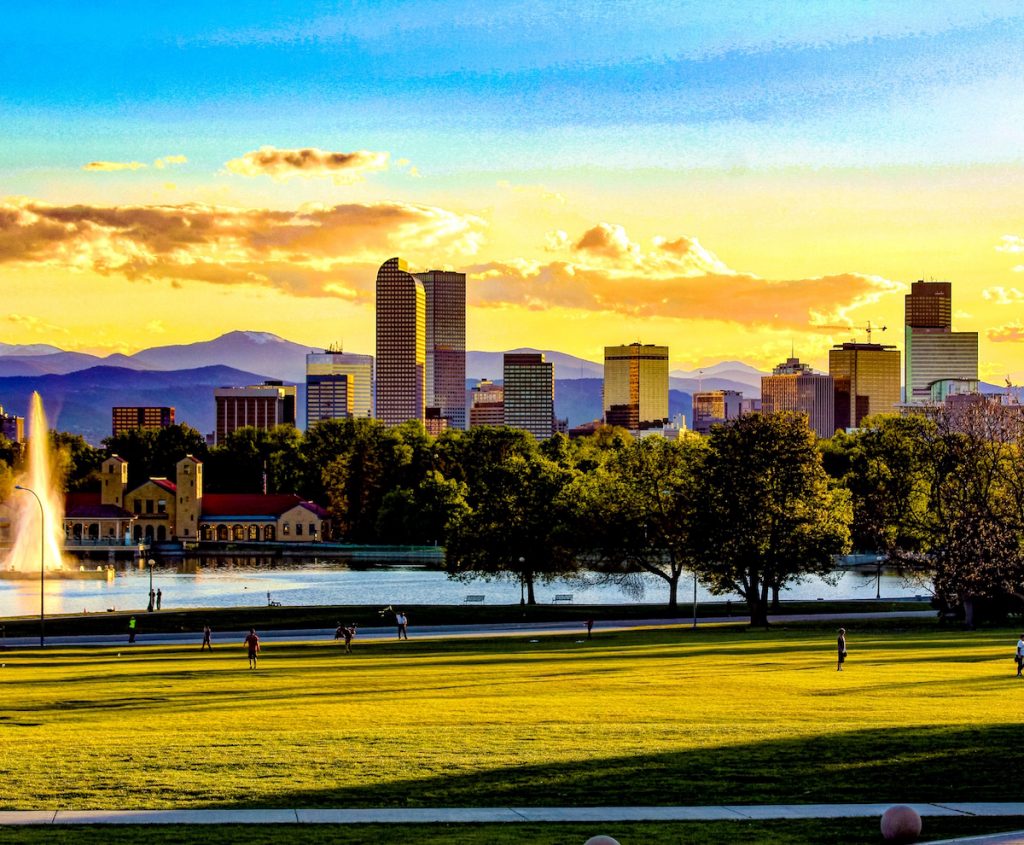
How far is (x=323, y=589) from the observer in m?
130

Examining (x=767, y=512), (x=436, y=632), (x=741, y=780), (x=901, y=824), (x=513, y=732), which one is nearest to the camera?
(x=901, y=824)

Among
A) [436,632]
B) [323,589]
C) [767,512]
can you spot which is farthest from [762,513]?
[323,589]

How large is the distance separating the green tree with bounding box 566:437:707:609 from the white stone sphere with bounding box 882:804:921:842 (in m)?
66.2

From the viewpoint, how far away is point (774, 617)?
83438mm

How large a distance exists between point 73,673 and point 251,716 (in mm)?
16954

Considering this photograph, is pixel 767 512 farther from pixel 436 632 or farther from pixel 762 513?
pixel 436 632

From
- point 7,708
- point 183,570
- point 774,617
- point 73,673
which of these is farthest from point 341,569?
point 7,708

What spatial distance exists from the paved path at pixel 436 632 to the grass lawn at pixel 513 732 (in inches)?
640

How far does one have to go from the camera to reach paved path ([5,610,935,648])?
68.1 meters

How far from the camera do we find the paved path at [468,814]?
21.9m

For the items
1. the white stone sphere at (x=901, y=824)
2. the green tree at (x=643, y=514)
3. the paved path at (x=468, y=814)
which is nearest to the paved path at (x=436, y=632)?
the green tree at (x=643, y=514)

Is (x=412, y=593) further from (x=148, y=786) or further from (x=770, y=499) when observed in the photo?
(x=148, y=786)

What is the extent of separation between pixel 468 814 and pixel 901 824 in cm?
678

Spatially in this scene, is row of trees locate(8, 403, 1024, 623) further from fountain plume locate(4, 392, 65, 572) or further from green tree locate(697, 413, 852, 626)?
fountain plume locate(4, 392, 65, 572)
